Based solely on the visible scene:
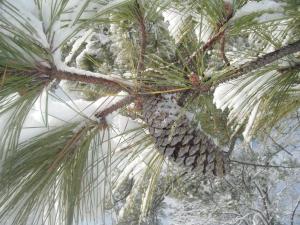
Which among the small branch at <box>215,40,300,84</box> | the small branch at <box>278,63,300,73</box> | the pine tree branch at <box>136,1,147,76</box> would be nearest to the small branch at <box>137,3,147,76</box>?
the pine tree branch at <box>136,1,147,76</box>

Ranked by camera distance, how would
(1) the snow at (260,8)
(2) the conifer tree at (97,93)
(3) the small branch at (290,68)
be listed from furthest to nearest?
1. (3) the small branch at (290,68)
2. (1) the snow at (260,8)
3. (2) the conifer tree at (97,93)

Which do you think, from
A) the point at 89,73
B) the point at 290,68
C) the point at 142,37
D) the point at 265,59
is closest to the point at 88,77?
the point at 89,73

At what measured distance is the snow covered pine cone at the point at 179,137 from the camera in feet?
2.46

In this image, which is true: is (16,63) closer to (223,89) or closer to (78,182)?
(78,182)

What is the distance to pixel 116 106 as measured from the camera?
2.40 feet

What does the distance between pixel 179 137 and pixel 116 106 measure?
0.38 feet

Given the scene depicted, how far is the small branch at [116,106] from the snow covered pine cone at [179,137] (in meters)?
0.03

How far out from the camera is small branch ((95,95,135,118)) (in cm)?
73

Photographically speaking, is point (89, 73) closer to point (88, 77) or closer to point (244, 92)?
point (88, 77)

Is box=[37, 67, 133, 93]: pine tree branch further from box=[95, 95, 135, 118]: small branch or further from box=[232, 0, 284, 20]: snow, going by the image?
box=[232, 0, 284, 20]: snow

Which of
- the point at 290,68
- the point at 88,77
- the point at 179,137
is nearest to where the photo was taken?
the point at 88,77

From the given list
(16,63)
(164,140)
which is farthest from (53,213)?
(16,63)

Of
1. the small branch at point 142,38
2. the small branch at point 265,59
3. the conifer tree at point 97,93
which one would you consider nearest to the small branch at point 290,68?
the conifer tree at point 97,93

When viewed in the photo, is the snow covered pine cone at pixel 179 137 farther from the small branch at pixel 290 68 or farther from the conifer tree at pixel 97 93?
the small branch at pixel 290 68
